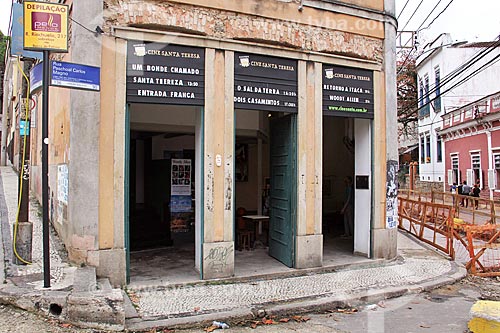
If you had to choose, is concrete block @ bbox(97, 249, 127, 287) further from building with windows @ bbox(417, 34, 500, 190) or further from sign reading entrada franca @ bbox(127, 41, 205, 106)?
building with windows @ bbox(417, 34, 500, 190)

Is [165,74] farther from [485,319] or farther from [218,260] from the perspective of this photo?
[485,319]

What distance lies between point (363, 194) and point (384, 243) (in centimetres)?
115

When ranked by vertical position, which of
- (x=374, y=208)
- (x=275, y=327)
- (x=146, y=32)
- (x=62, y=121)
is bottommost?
(x=275, y=327)

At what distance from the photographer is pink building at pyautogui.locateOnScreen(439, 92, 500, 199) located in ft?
70.5

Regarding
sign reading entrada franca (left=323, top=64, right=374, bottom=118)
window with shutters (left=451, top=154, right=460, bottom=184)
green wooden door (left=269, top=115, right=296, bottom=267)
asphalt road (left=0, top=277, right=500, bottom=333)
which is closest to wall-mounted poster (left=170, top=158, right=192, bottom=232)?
green wooden door (left=269, top=115, right=296, bottom=267)

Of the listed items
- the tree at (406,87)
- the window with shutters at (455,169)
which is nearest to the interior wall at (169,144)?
the window with shutters at (455,169)

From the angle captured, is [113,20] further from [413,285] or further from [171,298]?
[413,285]

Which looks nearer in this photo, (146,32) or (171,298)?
(171,298)

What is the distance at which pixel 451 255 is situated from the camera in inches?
387

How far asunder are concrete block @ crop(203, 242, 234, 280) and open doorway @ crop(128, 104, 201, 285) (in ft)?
0.99

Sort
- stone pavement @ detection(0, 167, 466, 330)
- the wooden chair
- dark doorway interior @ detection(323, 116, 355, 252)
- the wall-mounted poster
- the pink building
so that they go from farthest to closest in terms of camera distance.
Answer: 1. the pink building
2. dark doorway interior @ detection(323, 116, 355, 252)
3. the wall-mounted poster
4. the wooden chair
5. stone pavement @ detection(0, 167, 466, 330)

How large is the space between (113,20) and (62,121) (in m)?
2.37

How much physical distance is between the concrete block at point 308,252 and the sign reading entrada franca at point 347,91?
8.61 ft

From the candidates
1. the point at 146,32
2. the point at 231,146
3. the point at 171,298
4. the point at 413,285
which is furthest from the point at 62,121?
the point at 413,285
